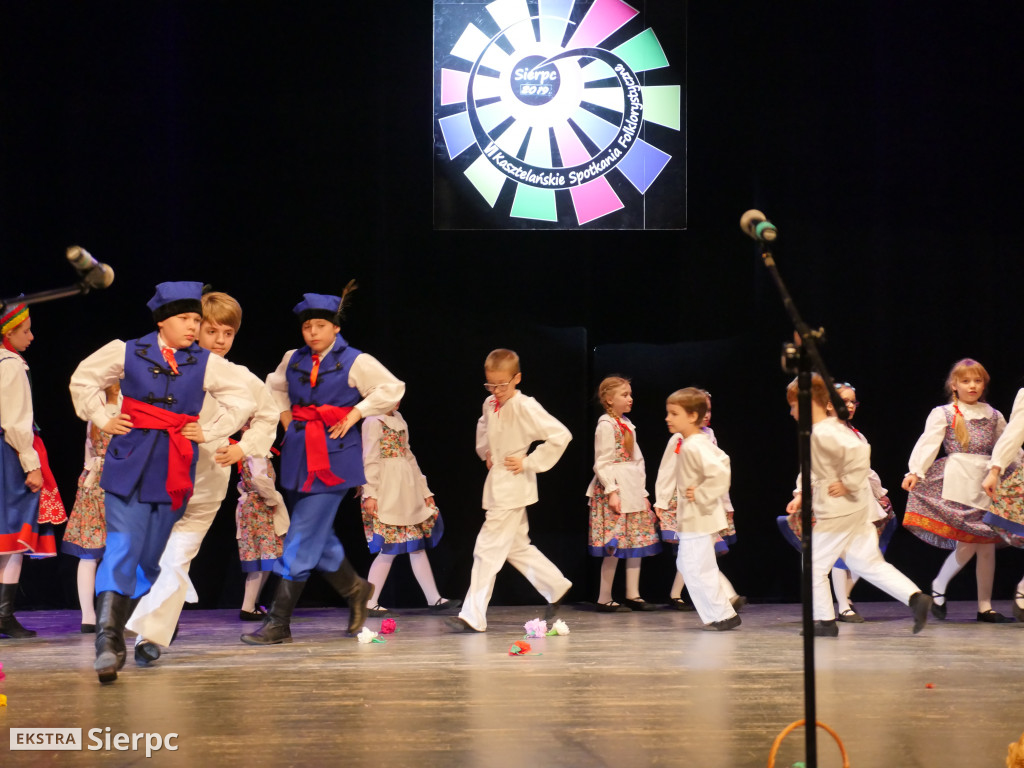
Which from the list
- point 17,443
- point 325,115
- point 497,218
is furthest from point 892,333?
point 17,443

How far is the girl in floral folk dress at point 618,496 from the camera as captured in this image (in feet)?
20.4

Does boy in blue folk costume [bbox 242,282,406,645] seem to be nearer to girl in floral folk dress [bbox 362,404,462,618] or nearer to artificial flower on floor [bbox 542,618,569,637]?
girl in floral folk dress [bbox 362,404,462,618]

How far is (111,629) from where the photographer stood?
4.16 m

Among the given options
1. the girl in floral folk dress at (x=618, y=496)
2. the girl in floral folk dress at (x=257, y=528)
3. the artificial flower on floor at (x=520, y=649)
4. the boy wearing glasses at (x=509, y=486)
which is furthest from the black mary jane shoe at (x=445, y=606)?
the artificial flower on floor at (x=520, y=649)

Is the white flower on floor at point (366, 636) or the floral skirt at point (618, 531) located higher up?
the floral skirt at point (618, 531)

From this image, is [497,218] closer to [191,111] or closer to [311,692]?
[191,111]

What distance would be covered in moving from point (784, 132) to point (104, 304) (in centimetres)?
404

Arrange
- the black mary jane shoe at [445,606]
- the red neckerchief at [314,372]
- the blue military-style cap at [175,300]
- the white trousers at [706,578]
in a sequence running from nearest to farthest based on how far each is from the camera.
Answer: the blue military-style cap at [175,300], the red neckerchief at [314,372], the white trousers at [706,578], the black mary jane shoe at [445,606]

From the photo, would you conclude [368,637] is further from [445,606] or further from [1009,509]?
[1009,509]

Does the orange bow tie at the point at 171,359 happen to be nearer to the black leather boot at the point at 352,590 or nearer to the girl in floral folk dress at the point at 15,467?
the girl in floral folk dress at the point at 15,467

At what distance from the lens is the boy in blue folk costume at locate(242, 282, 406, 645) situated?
5035 mm

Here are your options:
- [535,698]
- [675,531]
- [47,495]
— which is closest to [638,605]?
[675,531]

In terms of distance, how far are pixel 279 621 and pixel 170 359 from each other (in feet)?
4.50

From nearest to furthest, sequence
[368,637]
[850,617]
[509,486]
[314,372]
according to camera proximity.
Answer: [368,637]
[314,372]
[509,486]
[850,617]
